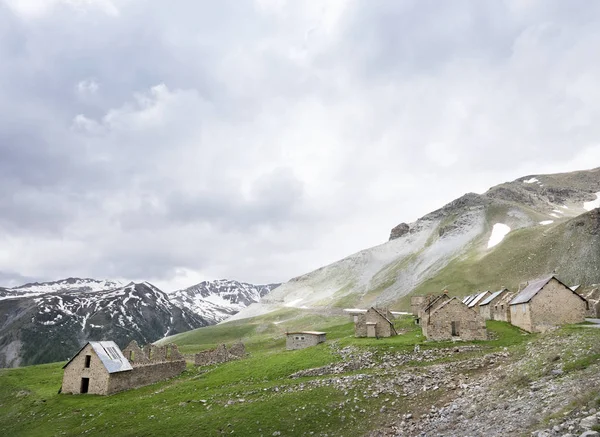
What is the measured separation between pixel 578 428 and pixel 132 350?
252ft

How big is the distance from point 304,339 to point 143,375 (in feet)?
92.8

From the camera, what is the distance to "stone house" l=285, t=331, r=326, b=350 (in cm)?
6969

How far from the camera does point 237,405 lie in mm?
32406

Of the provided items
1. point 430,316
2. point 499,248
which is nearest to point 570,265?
point 499,248

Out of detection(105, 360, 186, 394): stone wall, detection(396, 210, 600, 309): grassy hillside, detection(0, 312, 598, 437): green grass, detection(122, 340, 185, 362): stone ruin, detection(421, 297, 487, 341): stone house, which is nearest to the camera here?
detection(0, 312, 598, 437): green grass

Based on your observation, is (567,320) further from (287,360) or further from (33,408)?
(33,408)

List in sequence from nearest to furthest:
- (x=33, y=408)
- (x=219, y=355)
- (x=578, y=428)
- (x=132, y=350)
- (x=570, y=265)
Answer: (x=578, y=428) → (x=33, y=408) → (x=219, y=355) → (x=132, y=350) → (x=570, y=265)

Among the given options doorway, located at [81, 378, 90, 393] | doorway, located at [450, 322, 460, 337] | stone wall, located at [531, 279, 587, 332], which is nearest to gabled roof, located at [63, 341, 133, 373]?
doorway, located at [81, 378, 90, 393]

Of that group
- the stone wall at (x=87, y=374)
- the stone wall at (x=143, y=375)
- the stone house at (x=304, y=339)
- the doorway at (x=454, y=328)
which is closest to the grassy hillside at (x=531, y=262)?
the stone house at (x=304, y=339)

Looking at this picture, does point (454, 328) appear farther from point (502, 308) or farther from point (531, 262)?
point (531, 262)

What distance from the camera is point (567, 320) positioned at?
51.7m

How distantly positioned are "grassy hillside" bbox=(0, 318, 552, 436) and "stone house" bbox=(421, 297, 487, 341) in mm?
2958

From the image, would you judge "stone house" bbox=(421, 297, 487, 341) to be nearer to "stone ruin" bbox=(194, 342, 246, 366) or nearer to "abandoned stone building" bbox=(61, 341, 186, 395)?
"stone ruin" bbox=(194, 342, 246, 366)

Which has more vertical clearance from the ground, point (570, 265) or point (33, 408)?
point (570, 265)
